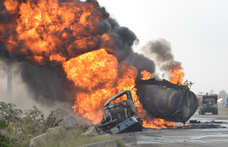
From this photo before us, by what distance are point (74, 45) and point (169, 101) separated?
781 cm

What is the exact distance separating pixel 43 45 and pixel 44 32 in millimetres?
961

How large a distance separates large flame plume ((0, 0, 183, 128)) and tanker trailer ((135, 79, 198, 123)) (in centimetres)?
94

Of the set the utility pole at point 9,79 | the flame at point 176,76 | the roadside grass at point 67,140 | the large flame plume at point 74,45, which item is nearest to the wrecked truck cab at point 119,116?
the large flame plume at point 74,45

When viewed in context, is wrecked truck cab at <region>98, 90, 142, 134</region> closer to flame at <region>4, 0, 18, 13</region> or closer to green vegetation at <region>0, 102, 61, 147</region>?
green vegetation at <region>0, 102, 61, 147</region>

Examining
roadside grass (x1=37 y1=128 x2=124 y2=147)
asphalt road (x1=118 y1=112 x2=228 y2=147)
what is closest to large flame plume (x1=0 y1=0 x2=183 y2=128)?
asphalt road (x1=118 y1=112 x2=228 y2=147)

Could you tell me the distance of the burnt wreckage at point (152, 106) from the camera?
14617 millimetres

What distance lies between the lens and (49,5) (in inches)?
672

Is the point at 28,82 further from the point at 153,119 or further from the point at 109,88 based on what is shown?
the point at 153,119

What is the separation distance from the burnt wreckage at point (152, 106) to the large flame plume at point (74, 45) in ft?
2.94

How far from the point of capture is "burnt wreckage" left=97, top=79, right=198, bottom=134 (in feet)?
48.0

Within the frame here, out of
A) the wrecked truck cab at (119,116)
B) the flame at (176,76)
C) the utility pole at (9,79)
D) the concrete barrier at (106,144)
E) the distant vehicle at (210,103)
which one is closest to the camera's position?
the concrete barrier at (106,144)

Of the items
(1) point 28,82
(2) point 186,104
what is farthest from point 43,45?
(2) point 186,104

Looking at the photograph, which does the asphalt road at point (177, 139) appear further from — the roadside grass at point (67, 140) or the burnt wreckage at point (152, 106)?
the roadside grass at point (67, 140)

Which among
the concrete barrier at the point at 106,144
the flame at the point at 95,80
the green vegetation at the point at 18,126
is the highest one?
the flame at the point at 95,80
